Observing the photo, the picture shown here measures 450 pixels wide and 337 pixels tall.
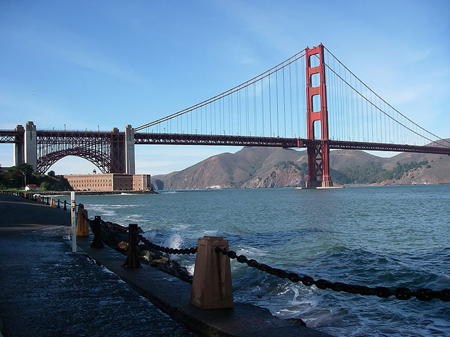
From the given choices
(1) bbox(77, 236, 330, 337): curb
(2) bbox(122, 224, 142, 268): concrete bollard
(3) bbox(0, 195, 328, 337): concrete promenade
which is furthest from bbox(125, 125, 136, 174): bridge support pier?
(1) bbox(77, 236, 330, 337): curb

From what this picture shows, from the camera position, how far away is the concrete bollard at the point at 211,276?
4.25 m

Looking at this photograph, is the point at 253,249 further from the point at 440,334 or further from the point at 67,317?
the point at 67,317

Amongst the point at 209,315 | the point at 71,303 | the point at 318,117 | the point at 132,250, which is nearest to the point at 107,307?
the point at 71,303

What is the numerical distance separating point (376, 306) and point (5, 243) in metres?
7.68

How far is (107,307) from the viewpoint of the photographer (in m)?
4.43

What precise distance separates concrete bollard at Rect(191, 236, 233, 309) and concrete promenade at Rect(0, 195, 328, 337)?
0.37 ft

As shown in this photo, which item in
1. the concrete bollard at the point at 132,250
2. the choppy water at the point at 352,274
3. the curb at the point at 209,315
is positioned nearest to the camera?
the curb at the point at 209,315

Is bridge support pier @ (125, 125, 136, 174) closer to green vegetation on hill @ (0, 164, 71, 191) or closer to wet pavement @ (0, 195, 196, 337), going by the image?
green vegetation on hill @ (0, 164, 71, 191)

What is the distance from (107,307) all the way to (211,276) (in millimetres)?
1153

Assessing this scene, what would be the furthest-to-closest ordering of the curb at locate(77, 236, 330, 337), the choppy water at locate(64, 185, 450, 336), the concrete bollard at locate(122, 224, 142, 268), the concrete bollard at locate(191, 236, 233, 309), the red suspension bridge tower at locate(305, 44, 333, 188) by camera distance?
the red suspension bridge tower at locate(305, 44, 333, 188) < the concrete bollard at locate(122, 224, 142, 268) < the choppy water at locate(64, 185, 450, 336) < the concrete bollard at locate(191, 236, 233, 309) < the curb at locate(77, 236, 330, 337)

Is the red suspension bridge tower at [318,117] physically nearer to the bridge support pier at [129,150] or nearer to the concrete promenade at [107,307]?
the bridge support pier at [129,150]

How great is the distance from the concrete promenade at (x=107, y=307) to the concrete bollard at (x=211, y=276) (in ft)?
0.37

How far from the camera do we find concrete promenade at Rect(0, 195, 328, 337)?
12.4 ft

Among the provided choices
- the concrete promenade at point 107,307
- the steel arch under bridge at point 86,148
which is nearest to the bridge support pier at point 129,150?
the steel arch under bridge at point 86,148
